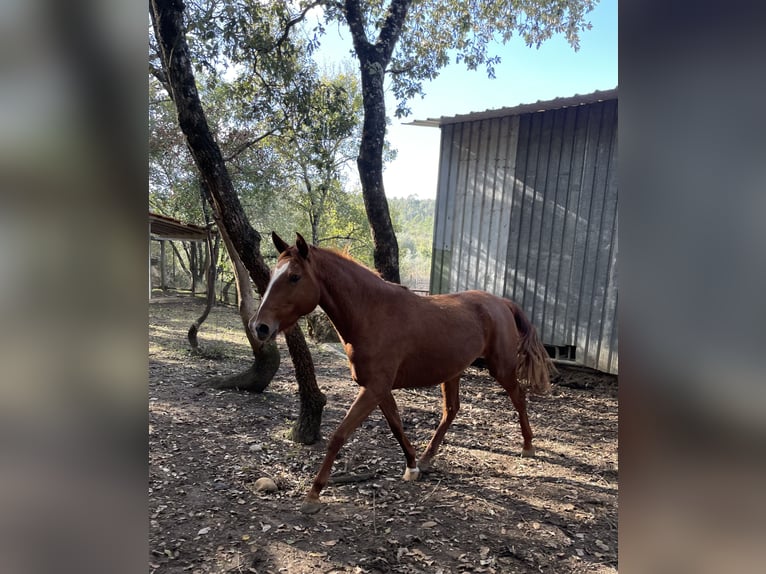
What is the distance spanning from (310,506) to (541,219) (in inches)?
206

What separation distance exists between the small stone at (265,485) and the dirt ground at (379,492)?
Result: 0.06 meters

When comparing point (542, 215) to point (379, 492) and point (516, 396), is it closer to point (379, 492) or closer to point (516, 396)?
point (516, 396)

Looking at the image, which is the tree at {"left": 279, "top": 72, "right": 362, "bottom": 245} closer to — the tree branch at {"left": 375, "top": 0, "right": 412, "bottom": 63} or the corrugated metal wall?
the tree branch at {"left": 375, "top": 0, "right": 412, "bottom": 63}

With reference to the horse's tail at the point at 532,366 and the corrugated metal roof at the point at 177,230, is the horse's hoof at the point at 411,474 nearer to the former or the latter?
the horse's tail at the point at 532,366

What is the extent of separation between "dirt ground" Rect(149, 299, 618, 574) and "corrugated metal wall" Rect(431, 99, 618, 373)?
1.46 metres

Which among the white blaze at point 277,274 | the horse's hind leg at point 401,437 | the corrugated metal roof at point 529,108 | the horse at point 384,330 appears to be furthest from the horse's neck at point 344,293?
the corrugated metal roof at point 529,108

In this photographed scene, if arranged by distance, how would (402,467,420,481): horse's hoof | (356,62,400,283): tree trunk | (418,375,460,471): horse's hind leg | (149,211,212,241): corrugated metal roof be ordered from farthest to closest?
1. (149,211,212,241): corrugated metal roof
2. (356,62,400,283): tree trunk
3. (418,375,460,471): horse's hind leg
4. (402,467,420,481): horse's hoof

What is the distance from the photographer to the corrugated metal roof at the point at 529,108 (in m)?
5.73

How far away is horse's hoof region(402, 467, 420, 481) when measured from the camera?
11.0ft

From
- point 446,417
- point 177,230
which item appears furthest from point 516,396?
point 177,230

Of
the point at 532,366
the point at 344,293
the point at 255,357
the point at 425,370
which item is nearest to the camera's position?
the point at 344,293

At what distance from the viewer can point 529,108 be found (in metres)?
6.34

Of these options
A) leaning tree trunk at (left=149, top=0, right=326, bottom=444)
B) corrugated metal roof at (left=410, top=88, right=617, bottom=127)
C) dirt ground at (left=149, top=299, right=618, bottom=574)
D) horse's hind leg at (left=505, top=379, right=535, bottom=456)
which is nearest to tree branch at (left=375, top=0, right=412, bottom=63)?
corrugated metal roof at (left=410, top=88, right=617, bottom=127)
